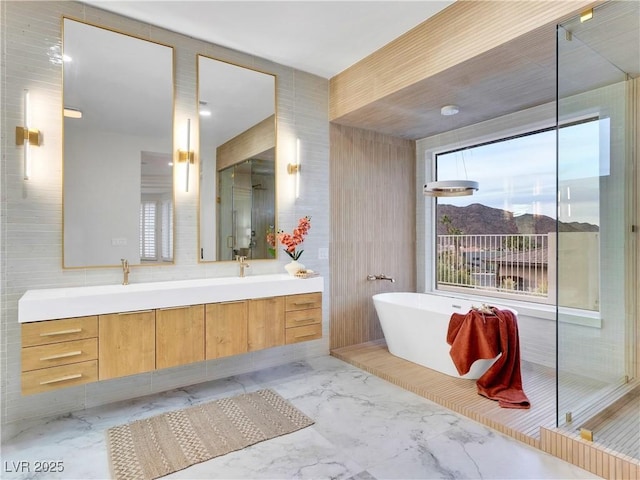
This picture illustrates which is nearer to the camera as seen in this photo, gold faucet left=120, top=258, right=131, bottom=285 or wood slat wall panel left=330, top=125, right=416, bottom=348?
gold faucet left=120, top=258, right=131, bottom=285

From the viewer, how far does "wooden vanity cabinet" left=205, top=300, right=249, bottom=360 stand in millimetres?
2707

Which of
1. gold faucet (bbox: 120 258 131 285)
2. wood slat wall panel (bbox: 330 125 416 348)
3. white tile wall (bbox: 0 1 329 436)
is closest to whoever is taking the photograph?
white tile wall (bbox: 0 1 329 436)

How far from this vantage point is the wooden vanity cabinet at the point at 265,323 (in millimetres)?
2910

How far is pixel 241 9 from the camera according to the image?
2682 mm

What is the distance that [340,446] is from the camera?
7.24ft

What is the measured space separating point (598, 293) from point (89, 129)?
13.4ft

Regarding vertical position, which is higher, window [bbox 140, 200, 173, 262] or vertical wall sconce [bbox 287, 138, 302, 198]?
vertical wall sconce [bbox 287, 138, 302, 198]

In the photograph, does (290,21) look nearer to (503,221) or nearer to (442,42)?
(442,42)

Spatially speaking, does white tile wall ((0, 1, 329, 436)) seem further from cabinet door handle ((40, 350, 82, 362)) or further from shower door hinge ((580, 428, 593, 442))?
shower door hinge ((580, 428, 593, 442))

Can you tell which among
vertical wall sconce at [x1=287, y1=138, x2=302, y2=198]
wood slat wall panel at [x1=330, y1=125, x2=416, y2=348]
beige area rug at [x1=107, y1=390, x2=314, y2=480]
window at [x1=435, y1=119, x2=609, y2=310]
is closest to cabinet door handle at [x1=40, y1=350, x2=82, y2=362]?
beige area rug at [x1=107, y1=390, x2=314, y2=480]

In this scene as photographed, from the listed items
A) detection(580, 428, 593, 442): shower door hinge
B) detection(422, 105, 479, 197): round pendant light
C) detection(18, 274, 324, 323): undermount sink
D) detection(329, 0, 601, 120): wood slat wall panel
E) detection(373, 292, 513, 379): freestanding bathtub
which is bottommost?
detection(580, 428, 593, 442): shower door hinge

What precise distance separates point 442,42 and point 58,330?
3.33m

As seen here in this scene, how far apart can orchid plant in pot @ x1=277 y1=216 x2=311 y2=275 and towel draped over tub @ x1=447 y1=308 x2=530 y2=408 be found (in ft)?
5.10

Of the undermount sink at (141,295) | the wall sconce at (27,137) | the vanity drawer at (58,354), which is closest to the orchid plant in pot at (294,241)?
the undermount sink at (141,295)
